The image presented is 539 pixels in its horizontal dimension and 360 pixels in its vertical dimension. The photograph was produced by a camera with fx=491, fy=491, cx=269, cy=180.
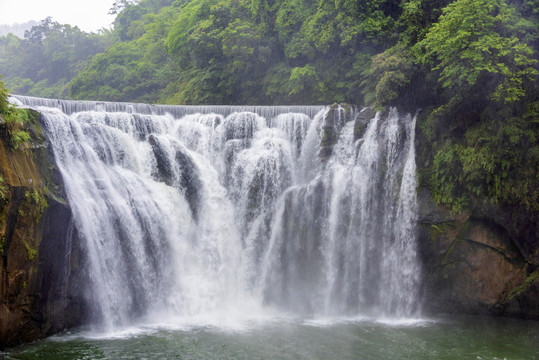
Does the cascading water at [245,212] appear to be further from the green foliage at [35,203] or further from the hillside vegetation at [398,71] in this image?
the hillside vegetation at [398,71]

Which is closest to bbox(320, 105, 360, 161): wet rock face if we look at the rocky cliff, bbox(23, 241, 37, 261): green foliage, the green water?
the rocky cliff

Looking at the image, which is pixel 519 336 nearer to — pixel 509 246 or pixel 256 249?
pixel 509 246

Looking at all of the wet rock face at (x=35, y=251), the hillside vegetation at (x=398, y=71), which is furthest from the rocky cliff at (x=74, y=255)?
the hillside vegetation at (x=398, y=71)

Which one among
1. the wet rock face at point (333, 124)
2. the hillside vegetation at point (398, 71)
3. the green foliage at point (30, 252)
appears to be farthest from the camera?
the wet rock face at point (333, 124)

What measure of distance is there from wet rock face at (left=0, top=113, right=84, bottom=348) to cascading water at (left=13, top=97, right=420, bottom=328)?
0.85 meters

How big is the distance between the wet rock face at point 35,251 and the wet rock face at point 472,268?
38.0ft

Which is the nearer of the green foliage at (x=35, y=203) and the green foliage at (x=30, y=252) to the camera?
the green foliage at (x=30, y=252)

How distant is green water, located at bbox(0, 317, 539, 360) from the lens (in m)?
12.7

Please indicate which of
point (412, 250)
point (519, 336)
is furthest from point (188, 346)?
point (519, 336)

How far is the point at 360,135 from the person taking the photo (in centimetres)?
1928

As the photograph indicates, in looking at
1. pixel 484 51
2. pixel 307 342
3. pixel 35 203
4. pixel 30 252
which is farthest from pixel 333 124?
pixel 30 252

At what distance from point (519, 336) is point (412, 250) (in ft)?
13.7

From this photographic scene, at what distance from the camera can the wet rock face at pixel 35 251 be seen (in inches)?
492

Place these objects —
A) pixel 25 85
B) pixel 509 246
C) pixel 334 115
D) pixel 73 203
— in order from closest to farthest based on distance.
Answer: pixel 73 203 → pixel 509 246 → pixel 334 115 → pixel 25 85
